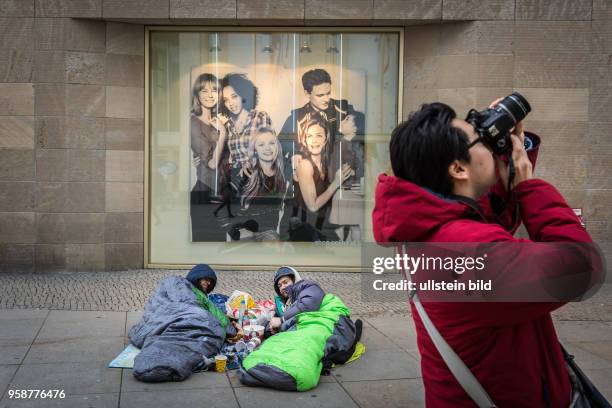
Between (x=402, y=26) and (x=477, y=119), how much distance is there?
8453 mm

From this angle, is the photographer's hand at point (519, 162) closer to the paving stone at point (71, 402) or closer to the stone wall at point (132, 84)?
the paving stone at point (71, 402)

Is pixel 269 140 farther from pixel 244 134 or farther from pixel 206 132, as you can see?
pixel 206 132

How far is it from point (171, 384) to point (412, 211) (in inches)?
148

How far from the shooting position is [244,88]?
1011 cm

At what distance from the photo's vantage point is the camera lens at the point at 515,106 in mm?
1885

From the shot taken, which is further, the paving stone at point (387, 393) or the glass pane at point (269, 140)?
the glass pane at point (269, 140)

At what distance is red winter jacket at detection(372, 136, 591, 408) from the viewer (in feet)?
5.67

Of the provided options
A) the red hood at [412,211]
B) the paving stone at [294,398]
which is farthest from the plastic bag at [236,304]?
the red hood at [412,211]

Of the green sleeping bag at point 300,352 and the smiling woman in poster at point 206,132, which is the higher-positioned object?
the smiling woman in poster at point 206,132

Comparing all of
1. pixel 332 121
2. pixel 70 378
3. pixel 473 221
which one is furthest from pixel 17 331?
pixel 473 221

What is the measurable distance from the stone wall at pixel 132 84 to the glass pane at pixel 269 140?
1.39 ft

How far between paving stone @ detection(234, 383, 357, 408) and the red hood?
10.4 feet

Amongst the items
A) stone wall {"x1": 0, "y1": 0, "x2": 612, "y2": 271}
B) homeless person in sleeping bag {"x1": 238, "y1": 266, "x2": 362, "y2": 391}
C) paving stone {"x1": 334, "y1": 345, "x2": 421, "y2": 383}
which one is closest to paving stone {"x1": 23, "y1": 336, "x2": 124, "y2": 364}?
homeless person in sleeping bag {"x1": 238, "y1": 266, "x2": 362, "y2": 391}

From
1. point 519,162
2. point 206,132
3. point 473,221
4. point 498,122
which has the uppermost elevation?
point 206,132
